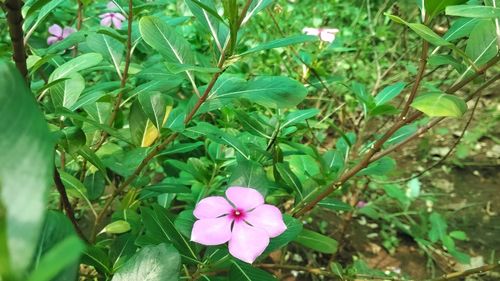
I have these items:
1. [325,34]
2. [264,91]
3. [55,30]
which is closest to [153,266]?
[264,91]

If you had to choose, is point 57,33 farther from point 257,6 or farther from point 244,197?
point 244,197

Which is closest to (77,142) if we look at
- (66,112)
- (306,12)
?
(66,112)

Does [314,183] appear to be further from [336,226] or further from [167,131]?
[336,226]

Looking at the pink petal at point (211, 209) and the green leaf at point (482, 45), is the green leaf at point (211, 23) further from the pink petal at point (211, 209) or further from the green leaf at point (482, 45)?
the green leaf at point (482, 45)

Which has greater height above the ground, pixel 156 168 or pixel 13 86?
pixel 13 86

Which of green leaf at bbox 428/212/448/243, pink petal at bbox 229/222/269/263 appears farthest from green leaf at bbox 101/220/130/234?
green leaf at bbox 428/212/448/243

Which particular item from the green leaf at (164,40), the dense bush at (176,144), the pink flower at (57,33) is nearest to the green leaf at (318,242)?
the dense bush at (176,144)
